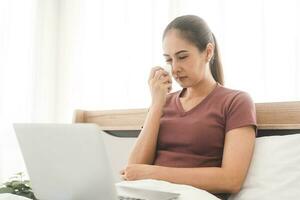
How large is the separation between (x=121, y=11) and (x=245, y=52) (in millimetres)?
915

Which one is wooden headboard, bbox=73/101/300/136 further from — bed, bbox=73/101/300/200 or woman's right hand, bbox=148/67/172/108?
woman's right hand, bbox=148/67/172/108

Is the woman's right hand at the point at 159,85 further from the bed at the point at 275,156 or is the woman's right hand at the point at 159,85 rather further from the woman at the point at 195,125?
the bed at the point at 275,156

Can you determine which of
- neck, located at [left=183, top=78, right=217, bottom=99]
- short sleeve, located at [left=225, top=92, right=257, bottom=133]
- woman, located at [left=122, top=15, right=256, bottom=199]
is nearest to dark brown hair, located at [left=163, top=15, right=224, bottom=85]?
woman, located at [left=122, top=15, right=256, bottom=199]

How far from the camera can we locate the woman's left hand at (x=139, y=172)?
105cm

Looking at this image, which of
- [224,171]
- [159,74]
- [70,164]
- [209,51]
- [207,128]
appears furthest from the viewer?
[159,74]

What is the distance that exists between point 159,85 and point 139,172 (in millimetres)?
380

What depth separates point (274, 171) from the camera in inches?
41.1

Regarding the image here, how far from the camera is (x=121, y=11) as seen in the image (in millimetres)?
2326

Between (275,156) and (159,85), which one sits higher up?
(159,85)

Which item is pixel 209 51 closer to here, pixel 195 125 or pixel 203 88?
pixel 203 88

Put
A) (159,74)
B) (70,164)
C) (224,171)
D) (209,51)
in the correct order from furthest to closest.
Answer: (159,74)
(209,51)
(224,171)
(70,164)

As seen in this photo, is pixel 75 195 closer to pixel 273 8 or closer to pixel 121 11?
pixel 273 8

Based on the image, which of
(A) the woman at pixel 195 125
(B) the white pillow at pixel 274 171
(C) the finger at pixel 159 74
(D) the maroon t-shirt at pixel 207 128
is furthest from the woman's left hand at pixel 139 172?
(C) the finger at pixel 159 74

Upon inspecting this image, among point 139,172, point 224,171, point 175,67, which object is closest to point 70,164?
point 139,172
